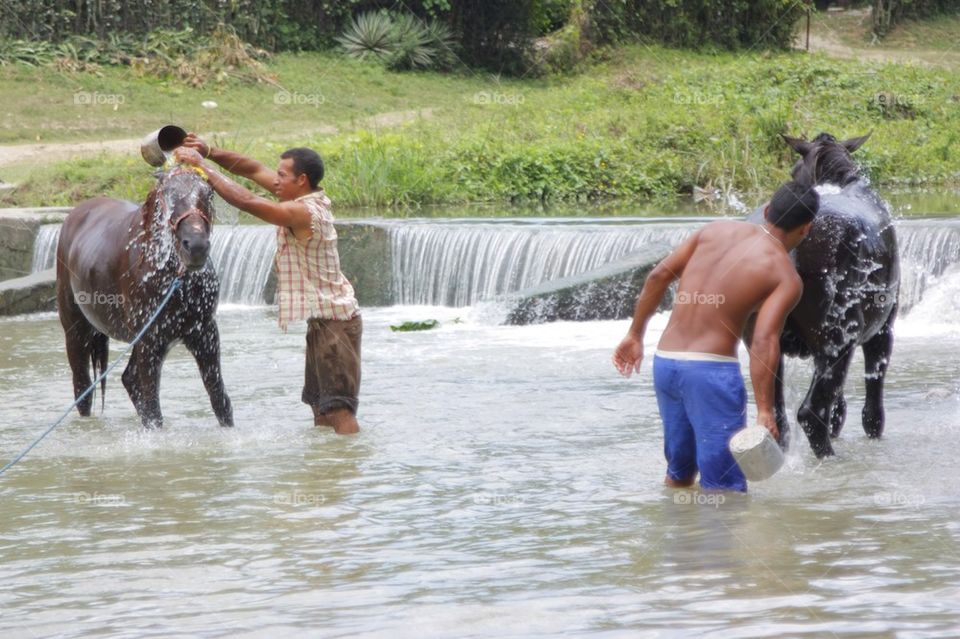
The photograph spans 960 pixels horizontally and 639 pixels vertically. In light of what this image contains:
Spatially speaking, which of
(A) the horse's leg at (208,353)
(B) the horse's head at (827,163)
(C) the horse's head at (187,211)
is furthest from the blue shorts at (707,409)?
(A) the horse's leg at (208,353)

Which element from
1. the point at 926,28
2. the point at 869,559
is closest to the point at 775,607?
Answer: the point at 869,559

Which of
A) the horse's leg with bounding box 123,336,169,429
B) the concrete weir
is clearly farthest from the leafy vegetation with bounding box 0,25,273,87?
the horse's leg with bounding box 123,336,169,429

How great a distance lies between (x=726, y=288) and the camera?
20.3 feet

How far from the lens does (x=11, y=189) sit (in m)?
19.7

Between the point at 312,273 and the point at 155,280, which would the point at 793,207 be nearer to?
the point at 312,273

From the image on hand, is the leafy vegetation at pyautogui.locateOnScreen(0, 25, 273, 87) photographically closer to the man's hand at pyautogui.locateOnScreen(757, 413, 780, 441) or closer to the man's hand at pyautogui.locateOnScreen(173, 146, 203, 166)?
the man's hand at pyautogui.locateOnScreen(173, 146, 203, 166)

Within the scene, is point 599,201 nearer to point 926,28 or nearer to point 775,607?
point 775,607

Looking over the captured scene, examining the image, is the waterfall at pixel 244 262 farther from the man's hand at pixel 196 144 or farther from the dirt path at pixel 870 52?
the dirt path at pixel 870 52

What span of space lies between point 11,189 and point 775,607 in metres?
16.6

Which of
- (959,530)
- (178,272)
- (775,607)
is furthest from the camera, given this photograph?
(178,272)

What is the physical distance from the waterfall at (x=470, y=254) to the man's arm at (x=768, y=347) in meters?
9.02

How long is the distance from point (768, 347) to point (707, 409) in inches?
15.6

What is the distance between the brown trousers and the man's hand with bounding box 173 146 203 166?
3.51 feet

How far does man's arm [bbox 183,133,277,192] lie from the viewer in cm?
801
